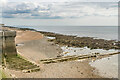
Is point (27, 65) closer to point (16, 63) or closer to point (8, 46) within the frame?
point (16, 63)

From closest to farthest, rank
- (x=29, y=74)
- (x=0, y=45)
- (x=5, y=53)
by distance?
(x=29, y=74) → (x=0, y=45) → (x=5, y=53)

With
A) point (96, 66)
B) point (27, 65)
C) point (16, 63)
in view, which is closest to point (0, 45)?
point (16, 63)

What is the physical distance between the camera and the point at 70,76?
17.3 meters

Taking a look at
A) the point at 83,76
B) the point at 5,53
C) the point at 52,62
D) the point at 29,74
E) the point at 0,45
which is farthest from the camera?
the point at 52,62

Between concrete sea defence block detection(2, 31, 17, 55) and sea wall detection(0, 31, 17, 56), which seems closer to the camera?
sea wall detection(0, 31, 17, 56)

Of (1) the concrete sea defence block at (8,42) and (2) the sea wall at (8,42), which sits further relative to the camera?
(1) the concrete sea defence block at (8,42)

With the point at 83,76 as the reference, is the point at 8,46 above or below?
above

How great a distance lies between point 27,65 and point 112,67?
12.2 m

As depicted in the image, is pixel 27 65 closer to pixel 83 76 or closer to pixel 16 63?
pixel 16 63

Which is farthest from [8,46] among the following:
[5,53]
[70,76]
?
[70,76]

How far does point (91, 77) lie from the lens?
17672 millimetres

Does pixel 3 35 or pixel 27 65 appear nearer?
pixel 27 65

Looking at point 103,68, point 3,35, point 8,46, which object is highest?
point 3,35

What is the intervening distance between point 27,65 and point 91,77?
772 centimetres
